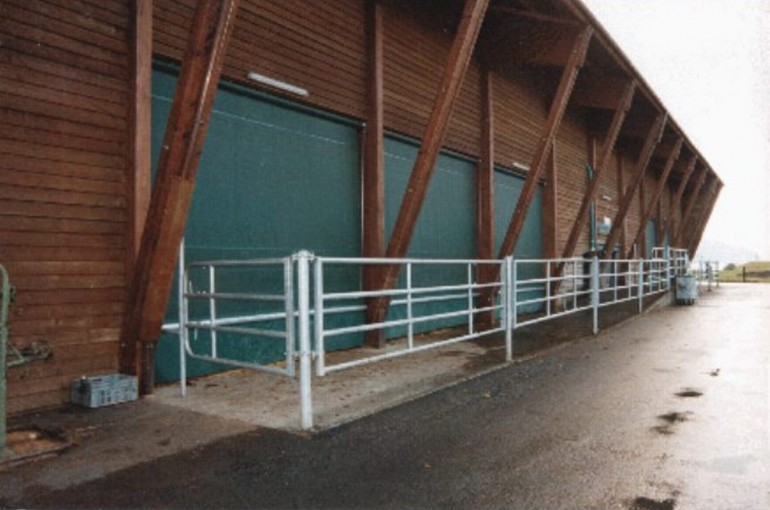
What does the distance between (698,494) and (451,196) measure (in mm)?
7715

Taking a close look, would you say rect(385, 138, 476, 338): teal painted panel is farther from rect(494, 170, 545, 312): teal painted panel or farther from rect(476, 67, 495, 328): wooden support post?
rect(494, 170, 545, 312): teal painted panel

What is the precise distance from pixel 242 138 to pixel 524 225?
802cm

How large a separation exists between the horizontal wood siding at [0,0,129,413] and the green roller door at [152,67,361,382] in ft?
2.01

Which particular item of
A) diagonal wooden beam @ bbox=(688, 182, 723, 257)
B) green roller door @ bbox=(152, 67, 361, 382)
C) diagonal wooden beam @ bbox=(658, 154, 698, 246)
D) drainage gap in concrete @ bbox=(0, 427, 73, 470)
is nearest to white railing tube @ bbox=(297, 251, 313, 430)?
drainage gap in concrete @ bbox=(0, 427, 73, 470)

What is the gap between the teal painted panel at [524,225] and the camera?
11633mm

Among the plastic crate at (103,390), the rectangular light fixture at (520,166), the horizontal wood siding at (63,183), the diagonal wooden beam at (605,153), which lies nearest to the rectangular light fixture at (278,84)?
the horizontal wood siding at (63,183)

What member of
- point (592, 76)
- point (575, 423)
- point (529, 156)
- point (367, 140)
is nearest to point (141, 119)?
point (367, 140)

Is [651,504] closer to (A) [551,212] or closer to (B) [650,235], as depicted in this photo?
(A) [551,212]

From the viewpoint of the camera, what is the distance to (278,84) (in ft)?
21.5

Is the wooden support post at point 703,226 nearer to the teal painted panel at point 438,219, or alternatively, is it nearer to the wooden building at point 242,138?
the wooden building at point 242,138

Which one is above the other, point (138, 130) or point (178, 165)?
point (138, 130)

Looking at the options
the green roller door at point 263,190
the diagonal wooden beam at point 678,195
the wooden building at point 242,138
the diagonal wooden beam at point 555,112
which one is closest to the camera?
the wooden building at point 242,138

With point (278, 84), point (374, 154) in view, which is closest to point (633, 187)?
point (374, 154)

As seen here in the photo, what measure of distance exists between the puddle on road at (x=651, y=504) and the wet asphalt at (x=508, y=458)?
0.04 ft
